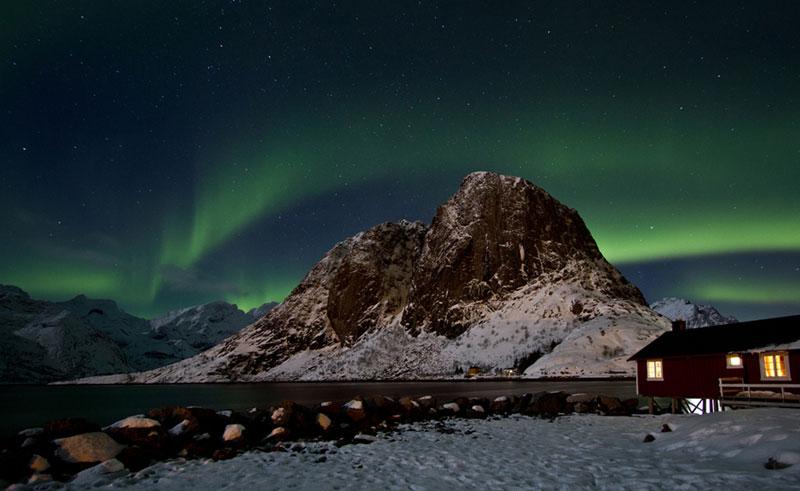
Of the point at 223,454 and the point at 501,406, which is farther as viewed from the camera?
the point at 501,406

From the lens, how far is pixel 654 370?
37438 millimetres

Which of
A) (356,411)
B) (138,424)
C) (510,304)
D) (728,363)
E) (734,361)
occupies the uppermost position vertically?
(510,304)

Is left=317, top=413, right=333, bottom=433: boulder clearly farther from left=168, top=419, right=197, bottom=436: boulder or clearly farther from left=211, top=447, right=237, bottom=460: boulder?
left=211, top=447, right=237, bottom=460: boulder

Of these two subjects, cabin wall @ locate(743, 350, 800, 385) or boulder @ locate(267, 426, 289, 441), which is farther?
cabin wall @ locate(743, 350, 800, 385)

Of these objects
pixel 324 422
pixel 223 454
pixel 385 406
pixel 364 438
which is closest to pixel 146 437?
pixel 223 454

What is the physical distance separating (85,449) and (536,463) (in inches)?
668

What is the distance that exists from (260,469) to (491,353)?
130 metres

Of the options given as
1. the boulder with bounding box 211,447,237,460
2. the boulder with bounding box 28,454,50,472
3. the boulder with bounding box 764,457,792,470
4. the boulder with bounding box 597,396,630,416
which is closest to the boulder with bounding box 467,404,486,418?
the boulder with bounding box 597,396,630,416

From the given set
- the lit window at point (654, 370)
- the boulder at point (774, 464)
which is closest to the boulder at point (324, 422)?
the boulder at point (774, 464)

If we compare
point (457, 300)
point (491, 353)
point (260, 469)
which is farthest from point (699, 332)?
point (457, 300)

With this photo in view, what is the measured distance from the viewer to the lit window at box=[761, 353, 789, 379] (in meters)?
27.8

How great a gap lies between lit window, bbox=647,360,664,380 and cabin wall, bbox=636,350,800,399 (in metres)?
0.33

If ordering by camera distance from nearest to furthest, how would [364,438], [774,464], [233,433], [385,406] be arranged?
[774,464] → [233,433] → [364,438] → [385,406]

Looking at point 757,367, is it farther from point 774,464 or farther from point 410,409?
point 410,409
